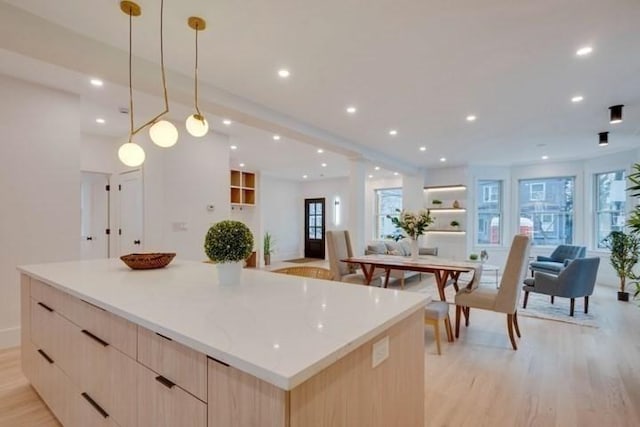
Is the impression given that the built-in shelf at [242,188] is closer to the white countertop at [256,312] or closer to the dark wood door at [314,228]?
the dark wood door at [314,228]

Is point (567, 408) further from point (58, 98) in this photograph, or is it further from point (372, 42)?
point (58, 98)

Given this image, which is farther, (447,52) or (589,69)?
(589,69)

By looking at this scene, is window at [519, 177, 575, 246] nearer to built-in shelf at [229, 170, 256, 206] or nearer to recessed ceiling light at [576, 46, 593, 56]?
recessed ceiling light at [576, 46, 593, 56]

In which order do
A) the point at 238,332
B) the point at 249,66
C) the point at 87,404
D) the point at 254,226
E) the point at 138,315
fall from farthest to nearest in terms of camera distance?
1. the point at 254,226
2. the point at 249,66
3. the point at 87,404
4. the point at 138,315
5. the point at 238,332

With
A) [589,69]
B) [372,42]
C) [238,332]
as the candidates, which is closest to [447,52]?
[372,42]

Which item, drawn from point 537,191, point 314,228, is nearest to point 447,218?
→ point 537,191

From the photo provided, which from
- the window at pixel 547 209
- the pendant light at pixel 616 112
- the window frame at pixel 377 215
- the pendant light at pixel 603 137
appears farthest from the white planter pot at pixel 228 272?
the window frame at pixel 377 215

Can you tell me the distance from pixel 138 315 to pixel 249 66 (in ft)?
7.47

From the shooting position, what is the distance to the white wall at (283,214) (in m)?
9.67

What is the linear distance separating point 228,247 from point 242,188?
670 centimetres

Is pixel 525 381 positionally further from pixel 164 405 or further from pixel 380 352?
pixel 164 405

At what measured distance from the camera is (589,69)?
2771mm

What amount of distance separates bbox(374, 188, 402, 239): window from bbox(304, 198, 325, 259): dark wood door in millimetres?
1842

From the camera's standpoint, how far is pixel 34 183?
127 inches
